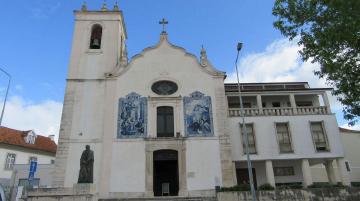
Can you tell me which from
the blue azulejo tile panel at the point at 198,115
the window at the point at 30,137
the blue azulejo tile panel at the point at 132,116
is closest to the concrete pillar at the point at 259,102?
the blue azulejo tile panel at the point at 198,115

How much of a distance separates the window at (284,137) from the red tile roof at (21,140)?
26150 mm

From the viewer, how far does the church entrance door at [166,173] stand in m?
22.6

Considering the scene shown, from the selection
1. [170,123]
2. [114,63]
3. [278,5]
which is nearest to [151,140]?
[170,123]

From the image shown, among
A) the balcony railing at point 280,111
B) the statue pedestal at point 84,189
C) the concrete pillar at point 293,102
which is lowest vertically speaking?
the statue pedestal at point 84,189

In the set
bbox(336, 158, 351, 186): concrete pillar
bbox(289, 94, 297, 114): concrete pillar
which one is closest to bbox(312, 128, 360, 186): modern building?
bbox(336, 158, 351, 186): concrete pillar

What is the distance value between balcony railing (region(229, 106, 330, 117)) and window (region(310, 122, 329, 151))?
38.5 inches

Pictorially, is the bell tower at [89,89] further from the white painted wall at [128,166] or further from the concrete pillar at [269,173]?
the concrete pillar at [269,173]

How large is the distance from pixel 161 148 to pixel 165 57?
7.78 m

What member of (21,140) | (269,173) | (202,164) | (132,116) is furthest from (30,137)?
(269,173)

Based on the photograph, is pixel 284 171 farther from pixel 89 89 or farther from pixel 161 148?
pixel 89 89

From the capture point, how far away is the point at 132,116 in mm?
23219

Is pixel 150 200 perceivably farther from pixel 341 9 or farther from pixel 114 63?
pixel 341 9

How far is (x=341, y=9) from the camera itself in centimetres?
1188

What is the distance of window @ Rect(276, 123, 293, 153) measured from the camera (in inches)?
939
